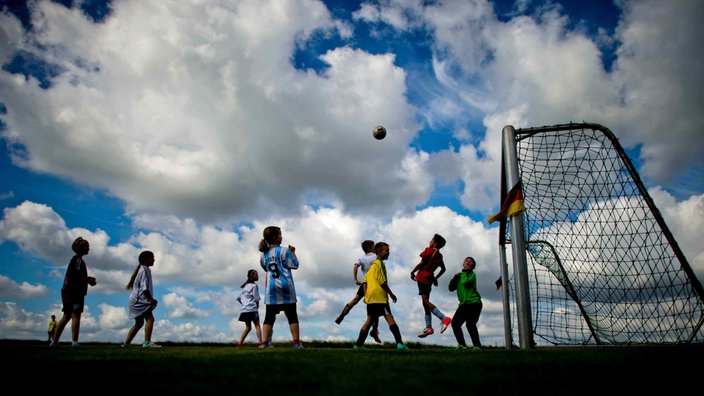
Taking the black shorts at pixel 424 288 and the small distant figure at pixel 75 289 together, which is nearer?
the small distant figure at pixel 75 289

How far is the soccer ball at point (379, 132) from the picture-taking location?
11898 mm

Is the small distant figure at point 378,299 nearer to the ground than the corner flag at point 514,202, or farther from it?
nearer to the ground

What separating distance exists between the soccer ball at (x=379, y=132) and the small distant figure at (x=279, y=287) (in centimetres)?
534

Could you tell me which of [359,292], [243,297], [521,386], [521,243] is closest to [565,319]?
[521,243]

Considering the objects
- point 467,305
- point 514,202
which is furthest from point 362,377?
point 514,202

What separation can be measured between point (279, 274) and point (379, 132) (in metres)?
5.95

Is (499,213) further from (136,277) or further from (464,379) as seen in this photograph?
(136,277)

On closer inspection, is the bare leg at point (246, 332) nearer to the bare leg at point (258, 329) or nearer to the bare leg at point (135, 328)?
the bare leg at point (258, 329)

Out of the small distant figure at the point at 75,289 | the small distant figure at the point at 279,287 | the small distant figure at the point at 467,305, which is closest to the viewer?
the small distant figure at the point at 279,287

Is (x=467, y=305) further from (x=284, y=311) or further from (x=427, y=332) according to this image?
(x=284, y=311)

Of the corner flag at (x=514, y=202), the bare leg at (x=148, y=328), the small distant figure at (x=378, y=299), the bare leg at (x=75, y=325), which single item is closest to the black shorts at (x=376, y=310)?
the small distant figure at (x=378, y=299)

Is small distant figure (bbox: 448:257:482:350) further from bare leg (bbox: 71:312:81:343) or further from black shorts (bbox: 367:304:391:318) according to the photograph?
bare leg (bbox: 71:312:81:343)

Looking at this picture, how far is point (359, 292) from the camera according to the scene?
9617 millimetres

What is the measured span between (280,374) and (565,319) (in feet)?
31.9
